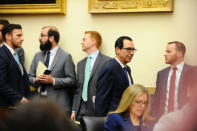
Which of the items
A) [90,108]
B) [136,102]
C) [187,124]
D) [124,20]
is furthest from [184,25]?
[187,124]

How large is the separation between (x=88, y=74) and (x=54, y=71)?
1.77 ft

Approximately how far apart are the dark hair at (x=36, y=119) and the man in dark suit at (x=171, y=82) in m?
4.21

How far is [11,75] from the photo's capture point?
4.90 metres

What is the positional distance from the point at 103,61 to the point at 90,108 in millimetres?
756

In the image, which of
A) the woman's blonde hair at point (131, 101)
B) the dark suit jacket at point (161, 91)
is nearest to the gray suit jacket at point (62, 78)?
the dark suit jacket at point (161, 91)

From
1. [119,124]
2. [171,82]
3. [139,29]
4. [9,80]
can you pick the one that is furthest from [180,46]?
[9,80]

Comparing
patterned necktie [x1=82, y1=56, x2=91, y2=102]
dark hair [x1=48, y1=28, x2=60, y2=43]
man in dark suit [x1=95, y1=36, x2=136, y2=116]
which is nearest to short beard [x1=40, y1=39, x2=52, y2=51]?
dark hair [x1=48, y1=28, x2=60, y2=43]

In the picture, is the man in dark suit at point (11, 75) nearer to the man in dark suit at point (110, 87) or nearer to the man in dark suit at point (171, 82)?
the man in dark suit at point (110, 87)

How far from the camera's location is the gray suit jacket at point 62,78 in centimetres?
594

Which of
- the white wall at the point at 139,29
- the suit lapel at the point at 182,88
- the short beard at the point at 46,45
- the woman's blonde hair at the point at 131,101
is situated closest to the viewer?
the woman's blonde hair at the point at 131,101

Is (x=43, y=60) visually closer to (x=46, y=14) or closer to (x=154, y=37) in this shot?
(x=46, y=14)

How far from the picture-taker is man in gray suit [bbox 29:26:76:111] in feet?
19.4

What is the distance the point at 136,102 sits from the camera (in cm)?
381

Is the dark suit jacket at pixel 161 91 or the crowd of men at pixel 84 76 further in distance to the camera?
the dark suit jacket at pixel 161 91
